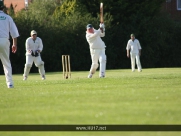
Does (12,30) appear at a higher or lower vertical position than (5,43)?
higher

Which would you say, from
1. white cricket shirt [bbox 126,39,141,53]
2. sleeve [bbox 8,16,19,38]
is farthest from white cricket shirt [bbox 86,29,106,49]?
white cricket shirt [bbox 126,39,141,53]

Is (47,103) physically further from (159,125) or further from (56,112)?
(159,125)

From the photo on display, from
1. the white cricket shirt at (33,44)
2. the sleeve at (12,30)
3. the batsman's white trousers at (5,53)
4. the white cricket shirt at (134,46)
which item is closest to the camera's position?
the batsman's white trousers at (5,53)

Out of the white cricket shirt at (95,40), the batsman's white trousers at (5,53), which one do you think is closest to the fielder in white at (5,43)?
the batsman's white trousers at (5,53)

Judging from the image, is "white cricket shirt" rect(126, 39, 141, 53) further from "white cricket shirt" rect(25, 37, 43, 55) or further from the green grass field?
the green grass field

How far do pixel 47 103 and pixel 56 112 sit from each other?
67.7 inches

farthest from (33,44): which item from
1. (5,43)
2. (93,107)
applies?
(93,107)

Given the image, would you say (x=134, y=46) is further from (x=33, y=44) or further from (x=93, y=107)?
(x=93, y=107)

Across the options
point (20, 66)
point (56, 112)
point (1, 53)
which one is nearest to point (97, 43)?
point (1, 53)

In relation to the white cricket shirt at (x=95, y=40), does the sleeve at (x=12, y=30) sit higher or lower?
higher

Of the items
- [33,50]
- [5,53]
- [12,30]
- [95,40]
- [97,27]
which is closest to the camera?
[5,53]

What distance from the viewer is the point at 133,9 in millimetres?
52469

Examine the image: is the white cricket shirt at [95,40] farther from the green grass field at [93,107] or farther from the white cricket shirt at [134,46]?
the white cricket shirt at [134,46]

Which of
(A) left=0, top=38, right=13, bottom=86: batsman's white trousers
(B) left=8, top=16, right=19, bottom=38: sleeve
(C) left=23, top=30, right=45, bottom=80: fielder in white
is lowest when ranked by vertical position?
(C) left=23, top=30, right=45, bottom=80: fielder in white
